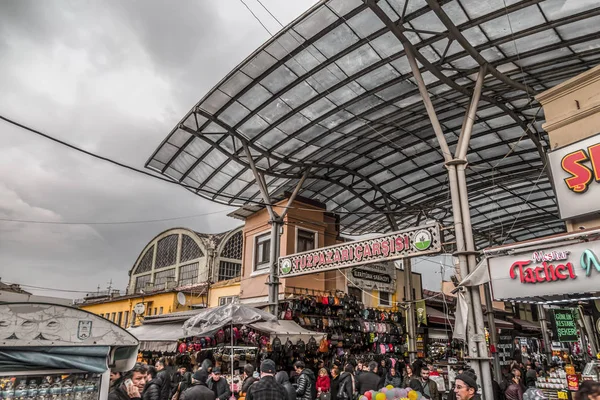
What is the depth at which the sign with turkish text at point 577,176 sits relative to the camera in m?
7.41

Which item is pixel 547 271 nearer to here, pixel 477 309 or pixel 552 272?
pixel 552 272

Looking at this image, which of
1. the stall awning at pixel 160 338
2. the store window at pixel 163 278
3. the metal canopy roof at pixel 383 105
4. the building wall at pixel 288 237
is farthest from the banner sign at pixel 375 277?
the store window at pixel 163 278

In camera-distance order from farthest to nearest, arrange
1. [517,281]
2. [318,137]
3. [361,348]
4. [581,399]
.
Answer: [361,348] < [318,137] < [517,281] < [581,399]

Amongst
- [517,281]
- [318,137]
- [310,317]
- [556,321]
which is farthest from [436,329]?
[517,281]

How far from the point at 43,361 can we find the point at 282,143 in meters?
11.9

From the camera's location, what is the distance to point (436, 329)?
22719 millimetres

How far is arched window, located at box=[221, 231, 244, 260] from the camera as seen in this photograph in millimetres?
29172

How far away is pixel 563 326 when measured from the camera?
1071 cm

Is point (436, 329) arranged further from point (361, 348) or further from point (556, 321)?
point (556, 321)

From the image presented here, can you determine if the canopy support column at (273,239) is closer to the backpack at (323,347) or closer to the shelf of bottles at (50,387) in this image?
the backpack at (323,347)

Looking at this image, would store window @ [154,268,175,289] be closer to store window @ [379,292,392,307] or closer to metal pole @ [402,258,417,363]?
store window @ [379,292,392,307]

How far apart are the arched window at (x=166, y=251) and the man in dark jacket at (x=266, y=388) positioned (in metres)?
26.5

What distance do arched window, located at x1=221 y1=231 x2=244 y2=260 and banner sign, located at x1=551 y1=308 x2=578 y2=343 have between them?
72.9ft

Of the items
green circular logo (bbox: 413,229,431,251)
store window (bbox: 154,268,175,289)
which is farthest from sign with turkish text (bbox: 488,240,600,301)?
store window (bbox: 154,268,175,289)
